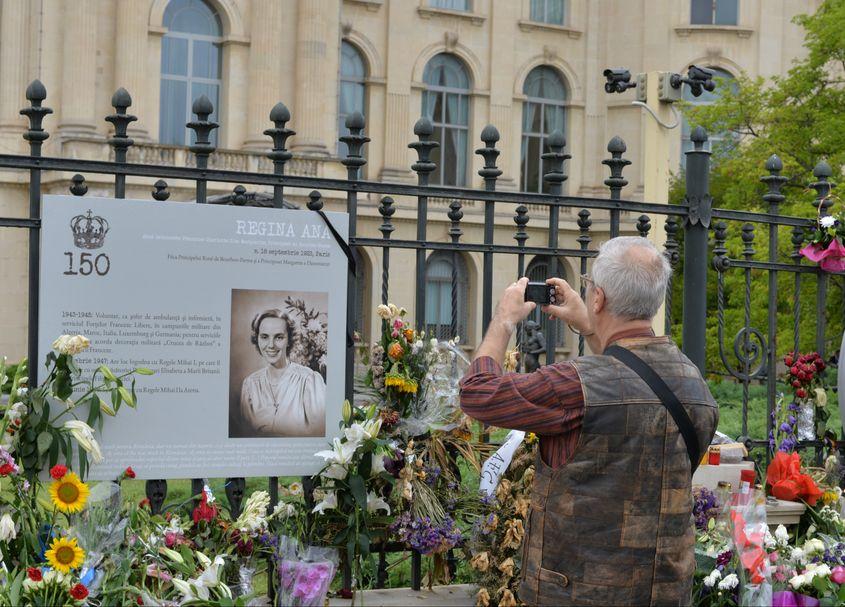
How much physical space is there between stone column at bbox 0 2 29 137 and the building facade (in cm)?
5

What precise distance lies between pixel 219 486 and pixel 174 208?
9.01 m

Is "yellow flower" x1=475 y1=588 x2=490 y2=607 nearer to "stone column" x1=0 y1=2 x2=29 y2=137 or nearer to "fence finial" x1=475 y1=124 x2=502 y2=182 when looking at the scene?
"fence finial" x1=475 y1=124 x2=502 y2=182

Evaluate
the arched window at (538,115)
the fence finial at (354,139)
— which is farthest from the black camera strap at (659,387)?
the arched window at (538,115)

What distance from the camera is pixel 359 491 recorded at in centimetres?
588

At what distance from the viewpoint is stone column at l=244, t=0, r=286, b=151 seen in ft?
115

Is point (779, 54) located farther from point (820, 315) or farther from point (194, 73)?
point (820, 315)

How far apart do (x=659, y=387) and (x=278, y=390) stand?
2.02 metres

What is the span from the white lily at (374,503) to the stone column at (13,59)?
2817 centimetres

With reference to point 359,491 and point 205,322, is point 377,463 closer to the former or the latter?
point 359,491

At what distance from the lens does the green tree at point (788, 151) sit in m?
25.1

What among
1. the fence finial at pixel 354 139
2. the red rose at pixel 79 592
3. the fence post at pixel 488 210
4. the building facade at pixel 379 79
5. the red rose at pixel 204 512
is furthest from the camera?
the building facade at pixel 379 79

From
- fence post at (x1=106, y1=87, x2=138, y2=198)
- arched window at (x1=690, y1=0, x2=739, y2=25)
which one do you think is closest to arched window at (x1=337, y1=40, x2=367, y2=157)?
arched window at (x1=690, y1=0, x2=739, y2=25)

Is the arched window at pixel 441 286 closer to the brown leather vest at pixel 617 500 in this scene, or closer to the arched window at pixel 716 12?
the arched window at pixel 716 12

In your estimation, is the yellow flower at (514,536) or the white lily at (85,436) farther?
the yellow flower at (514,536)
